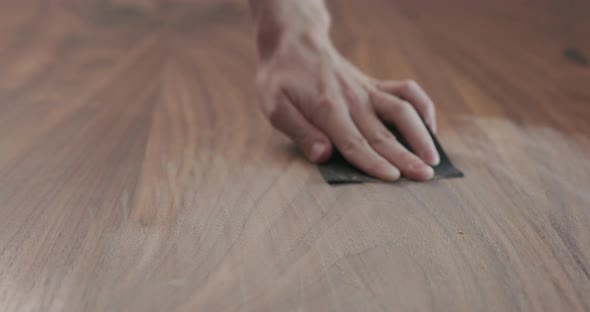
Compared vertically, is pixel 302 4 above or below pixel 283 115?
above

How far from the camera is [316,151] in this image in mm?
966

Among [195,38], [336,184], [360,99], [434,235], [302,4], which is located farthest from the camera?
[195,38]

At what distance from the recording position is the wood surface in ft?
2.21

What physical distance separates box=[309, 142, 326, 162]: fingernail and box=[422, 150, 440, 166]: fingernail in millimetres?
141

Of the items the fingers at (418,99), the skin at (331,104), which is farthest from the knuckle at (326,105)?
the fingers at (418,99)

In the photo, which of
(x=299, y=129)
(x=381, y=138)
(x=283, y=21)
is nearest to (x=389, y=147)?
(x=381, y=138)

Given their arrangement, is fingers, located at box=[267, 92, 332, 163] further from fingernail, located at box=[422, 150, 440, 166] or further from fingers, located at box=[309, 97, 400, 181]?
fingernail, located at box=[422, 150, 440, 166]

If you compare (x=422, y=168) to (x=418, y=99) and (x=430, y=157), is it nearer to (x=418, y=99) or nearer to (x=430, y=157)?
(x=430, y=157)

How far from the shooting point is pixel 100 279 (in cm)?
67

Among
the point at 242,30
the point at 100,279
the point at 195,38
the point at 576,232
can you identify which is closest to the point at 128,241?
the point at 100,279

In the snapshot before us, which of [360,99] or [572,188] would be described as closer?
[572,188]

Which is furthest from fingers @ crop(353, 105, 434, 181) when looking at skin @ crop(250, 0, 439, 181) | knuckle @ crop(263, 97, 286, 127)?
knuckle @ crop(263, 97, 286, 127)

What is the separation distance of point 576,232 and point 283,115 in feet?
1.45

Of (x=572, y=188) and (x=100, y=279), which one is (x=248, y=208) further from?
(x=572, y=188)
